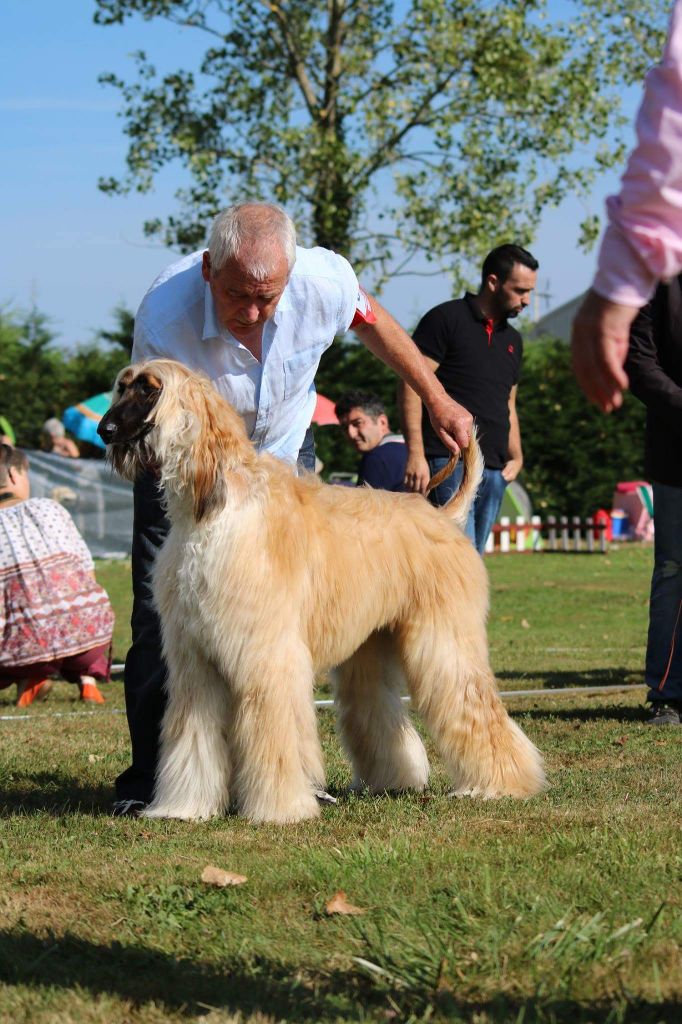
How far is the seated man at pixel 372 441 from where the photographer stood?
315 inches

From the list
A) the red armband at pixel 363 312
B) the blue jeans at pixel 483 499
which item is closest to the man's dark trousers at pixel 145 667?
the red armband at pixel 363 312

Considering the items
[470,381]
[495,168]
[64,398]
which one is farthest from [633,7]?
[470,381]

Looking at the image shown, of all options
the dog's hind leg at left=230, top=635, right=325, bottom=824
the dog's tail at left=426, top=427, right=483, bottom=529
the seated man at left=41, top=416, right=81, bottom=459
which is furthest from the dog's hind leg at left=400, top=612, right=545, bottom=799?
the seated man at left=41, top=416, right=81, bottom=459

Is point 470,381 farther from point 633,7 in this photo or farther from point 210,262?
point 633,7

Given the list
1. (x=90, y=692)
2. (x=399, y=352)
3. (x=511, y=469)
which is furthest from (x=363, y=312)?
(x=90, y=692)

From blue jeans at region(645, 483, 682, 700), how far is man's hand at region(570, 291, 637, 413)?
13.0 feet

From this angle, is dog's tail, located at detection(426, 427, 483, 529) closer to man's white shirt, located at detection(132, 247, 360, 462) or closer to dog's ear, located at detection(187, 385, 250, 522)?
man's white shirt, located at detection(132, 247, 360, 462)

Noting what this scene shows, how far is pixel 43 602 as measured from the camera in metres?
7.86

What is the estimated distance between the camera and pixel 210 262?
4309 mm

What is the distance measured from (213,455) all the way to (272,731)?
0.87 m

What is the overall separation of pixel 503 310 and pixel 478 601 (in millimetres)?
2619

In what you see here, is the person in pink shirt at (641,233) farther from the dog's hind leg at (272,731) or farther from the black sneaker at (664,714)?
the black sneaker at (664,714)

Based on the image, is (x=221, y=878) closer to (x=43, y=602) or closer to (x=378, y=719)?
(x=378, y=719)

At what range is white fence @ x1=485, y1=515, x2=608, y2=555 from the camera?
830 inches
